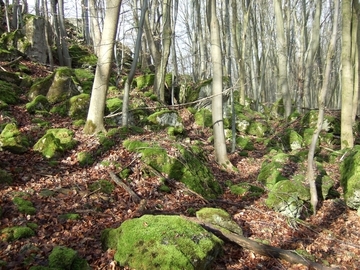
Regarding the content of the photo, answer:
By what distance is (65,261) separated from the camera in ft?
12.0

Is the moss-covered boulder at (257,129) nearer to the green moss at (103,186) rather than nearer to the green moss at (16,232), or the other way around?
the green moss at (103,186)

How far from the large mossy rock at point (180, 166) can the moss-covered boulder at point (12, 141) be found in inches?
95.0

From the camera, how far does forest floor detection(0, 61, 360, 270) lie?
4.45 metres

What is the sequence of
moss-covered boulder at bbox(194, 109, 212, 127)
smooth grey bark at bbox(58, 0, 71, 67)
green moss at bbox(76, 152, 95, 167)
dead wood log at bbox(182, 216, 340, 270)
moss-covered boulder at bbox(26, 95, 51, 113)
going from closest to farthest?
1. dead wood log at bbox(182, 216, 340, 270)
2. green moss at bbox(76, 152, 95, 167)
3. moss-covered boulder at bbox(26, 95, 51, 113)
4. moss-covered boulder at bbox(194, 109, 212, 127)
5. smooth grey bark at bbox(58, 0, 71, 67)

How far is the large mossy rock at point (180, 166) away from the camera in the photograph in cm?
731

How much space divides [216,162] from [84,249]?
239 inches

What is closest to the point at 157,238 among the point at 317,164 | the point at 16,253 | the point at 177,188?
the point at 16,253

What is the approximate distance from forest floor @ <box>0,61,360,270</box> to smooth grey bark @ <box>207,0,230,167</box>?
5.54 feet

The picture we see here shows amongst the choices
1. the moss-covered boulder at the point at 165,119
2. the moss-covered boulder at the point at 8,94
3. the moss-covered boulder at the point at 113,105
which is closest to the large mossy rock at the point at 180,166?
the moss-covered boulder at the point at 113,105

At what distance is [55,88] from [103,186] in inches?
267

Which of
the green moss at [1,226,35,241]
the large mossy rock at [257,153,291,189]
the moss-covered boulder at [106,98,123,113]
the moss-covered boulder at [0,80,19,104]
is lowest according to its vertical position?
the large mossy rock at [257,153,291,189]

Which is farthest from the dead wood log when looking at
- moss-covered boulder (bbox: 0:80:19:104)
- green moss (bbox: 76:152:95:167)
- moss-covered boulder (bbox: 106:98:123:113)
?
moss-covered boulder (bbox: 0:80:19:104)

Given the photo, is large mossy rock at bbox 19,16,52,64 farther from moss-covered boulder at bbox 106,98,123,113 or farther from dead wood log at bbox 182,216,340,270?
dead wood log at bbox 182,216,340,270

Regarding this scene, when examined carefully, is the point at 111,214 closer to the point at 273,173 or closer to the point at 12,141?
the point at 12,141
